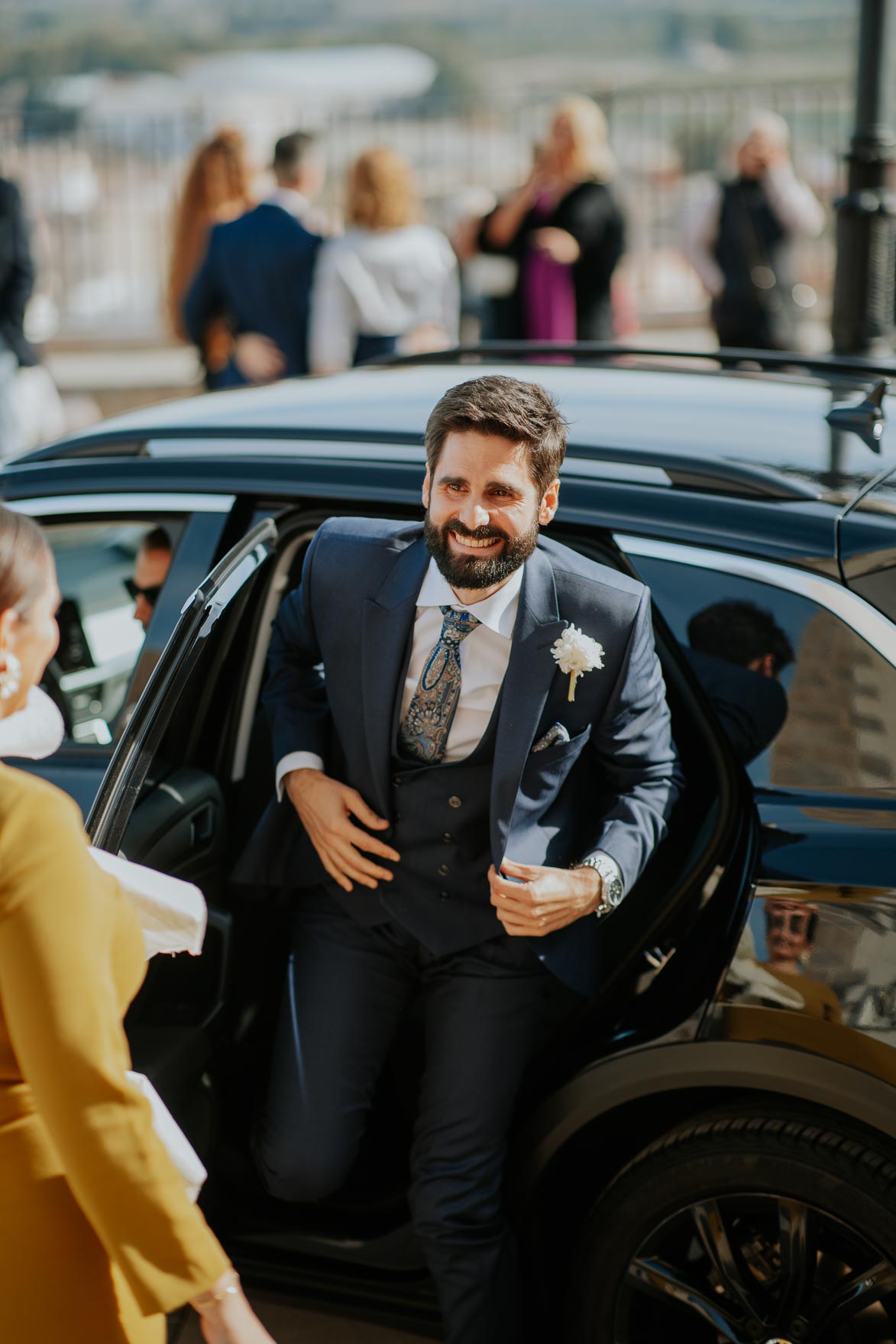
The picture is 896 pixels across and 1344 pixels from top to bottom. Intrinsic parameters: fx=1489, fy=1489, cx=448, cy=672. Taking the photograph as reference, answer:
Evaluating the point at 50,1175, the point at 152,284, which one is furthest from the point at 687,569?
the point at 152,284

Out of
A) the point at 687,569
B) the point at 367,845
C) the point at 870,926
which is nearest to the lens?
the point at 870,926

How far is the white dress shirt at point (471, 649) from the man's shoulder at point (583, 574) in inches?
2.4

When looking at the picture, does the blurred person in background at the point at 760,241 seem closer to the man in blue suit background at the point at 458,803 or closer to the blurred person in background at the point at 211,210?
the blurred person in background at the point at 211,210

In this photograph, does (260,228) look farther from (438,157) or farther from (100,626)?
(438,157)

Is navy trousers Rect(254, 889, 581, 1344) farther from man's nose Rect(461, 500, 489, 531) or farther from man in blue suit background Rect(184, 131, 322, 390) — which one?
man in blue suit background Rect(184, 131, 322, 390)

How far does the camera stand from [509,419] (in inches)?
89.1

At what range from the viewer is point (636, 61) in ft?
95.4

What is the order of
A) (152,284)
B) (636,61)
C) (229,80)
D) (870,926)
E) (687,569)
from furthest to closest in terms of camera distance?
(636,61)
(229,80)
(152,284)
(687,569)
(870,926)

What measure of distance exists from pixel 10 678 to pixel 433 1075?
1.22 metres

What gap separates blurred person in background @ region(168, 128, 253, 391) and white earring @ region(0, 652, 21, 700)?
4749 mm

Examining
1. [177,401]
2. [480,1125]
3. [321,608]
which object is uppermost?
[177,401]

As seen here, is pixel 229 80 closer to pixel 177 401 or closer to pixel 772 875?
pixel 177 401

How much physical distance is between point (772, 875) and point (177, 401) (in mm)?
1803

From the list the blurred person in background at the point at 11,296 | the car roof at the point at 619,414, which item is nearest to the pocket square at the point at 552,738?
the car roof at the point at 619,414
